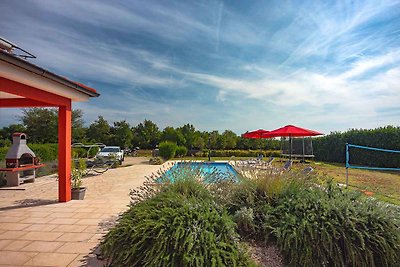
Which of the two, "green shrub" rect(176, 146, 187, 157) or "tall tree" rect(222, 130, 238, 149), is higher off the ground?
"tall tree" rect(222, 130, 238, 149)

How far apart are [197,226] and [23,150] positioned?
403 inches

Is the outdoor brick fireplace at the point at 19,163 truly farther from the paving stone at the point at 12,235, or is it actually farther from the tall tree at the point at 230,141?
the tall tree at the point at 230,141

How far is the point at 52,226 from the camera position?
4.63 meters

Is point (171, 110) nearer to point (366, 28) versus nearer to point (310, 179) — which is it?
point (366, 28)

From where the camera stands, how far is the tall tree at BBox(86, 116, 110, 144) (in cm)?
2827

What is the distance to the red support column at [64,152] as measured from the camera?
6344 mm

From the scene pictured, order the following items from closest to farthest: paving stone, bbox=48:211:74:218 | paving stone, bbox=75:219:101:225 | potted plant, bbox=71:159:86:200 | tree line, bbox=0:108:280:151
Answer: paving stone, bbox=75:219:101:225 < paving stone, bbox=48:211:74:218 < potted plant, bbox=71:159:86:200 < tree line, bbox=0:108:280:151

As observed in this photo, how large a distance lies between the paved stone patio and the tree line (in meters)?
17.8

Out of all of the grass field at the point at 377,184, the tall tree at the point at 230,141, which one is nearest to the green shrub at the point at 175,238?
the grass field at the point at 377,184

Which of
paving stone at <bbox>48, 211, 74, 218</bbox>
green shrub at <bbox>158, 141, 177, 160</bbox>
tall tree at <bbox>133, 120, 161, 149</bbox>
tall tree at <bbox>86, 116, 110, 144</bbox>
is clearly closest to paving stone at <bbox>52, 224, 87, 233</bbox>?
paving stone at <bbox>48, 211, 74, 218</bbox>

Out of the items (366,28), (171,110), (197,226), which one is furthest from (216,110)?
(197,226)

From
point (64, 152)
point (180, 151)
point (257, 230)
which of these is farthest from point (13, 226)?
point (180, 151)

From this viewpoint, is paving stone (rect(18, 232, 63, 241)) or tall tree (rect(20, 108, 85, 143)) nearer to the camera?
paving stone (rect(18, 232, 63, 241))

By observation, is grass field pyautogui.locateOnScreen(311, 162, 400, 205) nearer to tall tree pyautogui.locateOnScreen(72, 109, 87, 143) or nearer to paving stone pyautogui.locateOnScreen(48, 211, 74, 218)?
paving stone pyautogui.locateOnScreen(48, 211, 74, 218)
